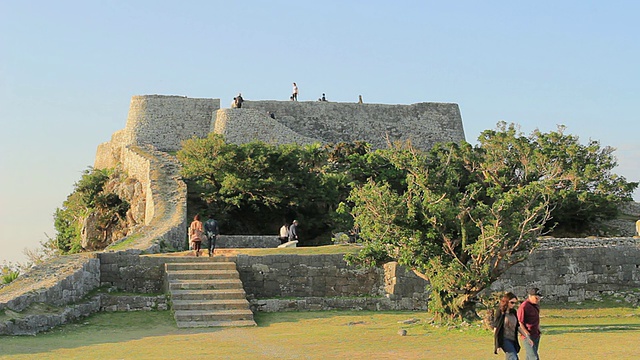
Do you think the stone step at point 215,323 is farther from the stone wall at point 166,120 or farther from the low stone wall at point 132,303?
the stone wall at point 166,120

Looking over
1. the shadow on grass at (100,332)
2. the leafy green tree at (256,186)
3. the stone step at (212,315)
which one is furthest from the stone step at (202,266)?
the leafy green tree at (256,186)

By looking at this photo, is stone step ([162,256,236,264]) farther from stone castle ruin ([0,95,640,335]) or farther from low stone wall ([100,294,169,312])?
low stone wall ([100,294,169,312])

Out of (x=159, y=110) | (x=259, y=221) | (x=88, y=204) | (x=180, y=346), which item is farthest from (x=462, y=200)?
(x=159, y=110)

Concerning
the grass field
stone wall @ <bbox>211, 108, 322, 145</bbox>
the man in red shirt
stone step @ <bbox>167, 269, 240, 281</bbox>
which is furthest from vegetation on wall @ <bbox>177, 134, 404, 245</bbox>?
the man in red shirt

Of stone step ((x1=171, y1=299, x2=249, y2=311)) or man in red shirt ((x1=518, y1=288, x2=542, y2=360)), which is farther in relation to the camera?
stone step ((x1=171, y1=299, x2=249, y2=311))

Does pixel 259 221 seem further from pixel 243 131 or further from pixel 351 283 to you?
pixel 351 283

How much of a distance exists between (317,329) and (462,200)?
3.36m

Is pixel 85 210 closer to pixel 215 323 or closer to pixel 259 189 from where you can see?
pixel 259 189

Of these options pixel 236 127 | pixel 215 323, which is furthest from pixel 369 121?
pixel 215 323

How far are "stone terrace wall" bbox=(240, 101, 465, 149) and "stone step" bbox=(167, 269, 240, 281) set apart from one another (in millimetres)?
23258

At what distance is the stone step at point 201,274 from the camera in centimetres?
1518

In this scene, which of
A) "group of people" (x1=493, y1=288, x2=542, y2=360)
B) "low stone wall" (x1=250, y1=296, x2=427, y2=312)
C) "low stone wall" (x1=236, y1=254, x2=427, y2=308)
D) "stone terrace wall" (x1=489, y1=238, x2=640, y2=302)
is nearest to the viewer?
"group of people" (x1=493, y1=288, x2=542, y2=360)

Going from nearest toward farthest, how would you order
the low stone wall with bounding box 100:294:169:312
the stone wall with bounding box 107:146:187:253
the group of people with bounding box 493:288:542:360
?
1. the group of people with bounding box 493:288:542:360
2. the low stone wall with bounding box 100:294:169:312
3. the stone wall with bounding box 107:146:187:253

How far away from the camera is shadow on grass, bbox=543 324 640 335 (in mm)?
12984
